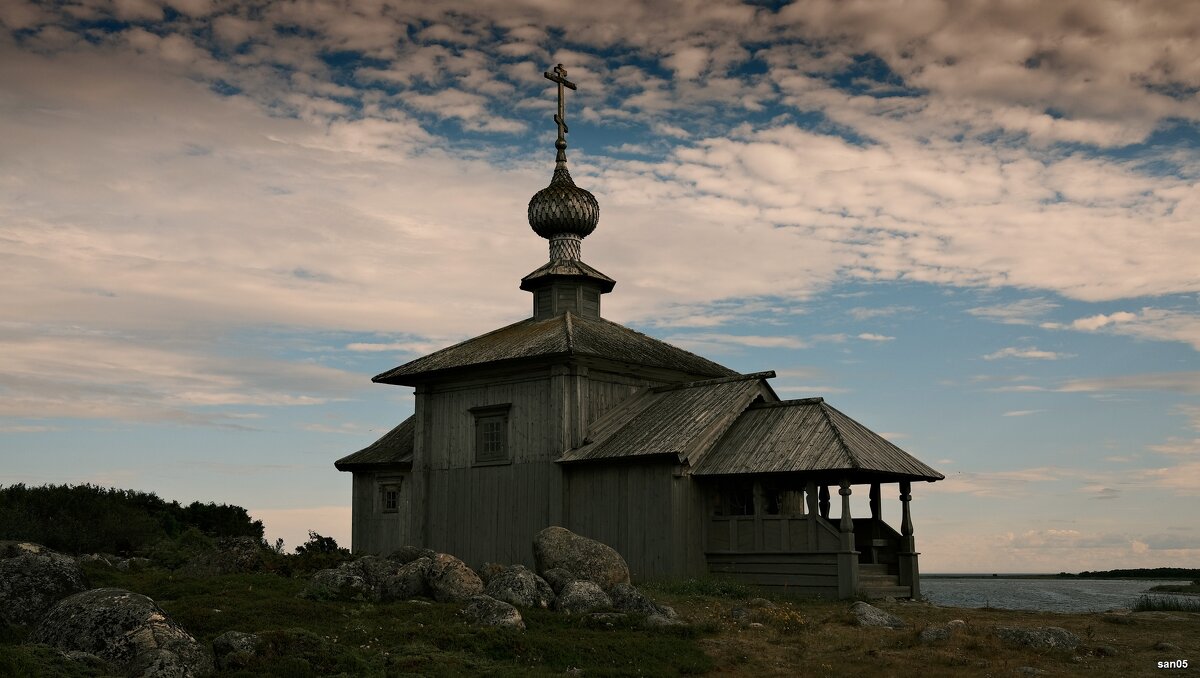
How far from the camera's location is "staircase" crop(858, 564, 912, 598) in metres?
23.2

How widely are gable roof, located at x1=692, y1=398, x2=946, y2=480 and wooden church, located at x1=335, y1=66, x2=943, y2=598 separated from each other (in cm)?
Result: 5

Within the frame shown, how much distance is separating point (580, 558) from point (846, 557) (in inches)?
228

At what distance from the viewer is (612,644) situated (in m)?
15.2

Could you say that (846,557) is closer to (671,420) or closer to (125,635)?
(671,420)

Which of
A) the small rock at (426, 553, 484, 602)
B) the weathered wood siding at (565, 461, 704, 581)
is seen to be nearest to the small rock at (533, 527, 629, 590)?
the small rock at (426, 553, 484, 602)

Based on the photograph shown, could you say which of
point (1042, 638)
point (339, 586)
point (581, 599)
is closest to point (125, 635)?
point (339, 586)

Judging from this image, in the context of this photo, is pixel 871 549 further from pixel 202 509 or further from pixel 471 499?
pixel 202 509

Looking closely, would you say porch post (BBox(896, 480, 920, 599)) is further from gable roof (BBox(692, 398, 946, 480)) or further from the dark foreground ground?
the dark foreground ground

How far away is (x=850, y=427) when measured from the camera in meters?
24.5

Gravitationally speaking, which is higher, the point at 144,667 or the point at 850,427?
the point at 850,427

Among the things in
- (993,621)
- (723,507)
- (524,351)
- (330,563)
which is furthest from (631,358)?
(993,621)

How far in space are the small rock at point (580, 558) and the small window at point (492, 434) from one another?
761 cm

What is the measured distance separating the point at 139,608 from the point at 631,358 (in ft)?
53.2

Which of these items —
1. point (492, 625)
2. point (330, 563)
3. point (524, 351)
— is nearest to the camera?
point (492, 625)
